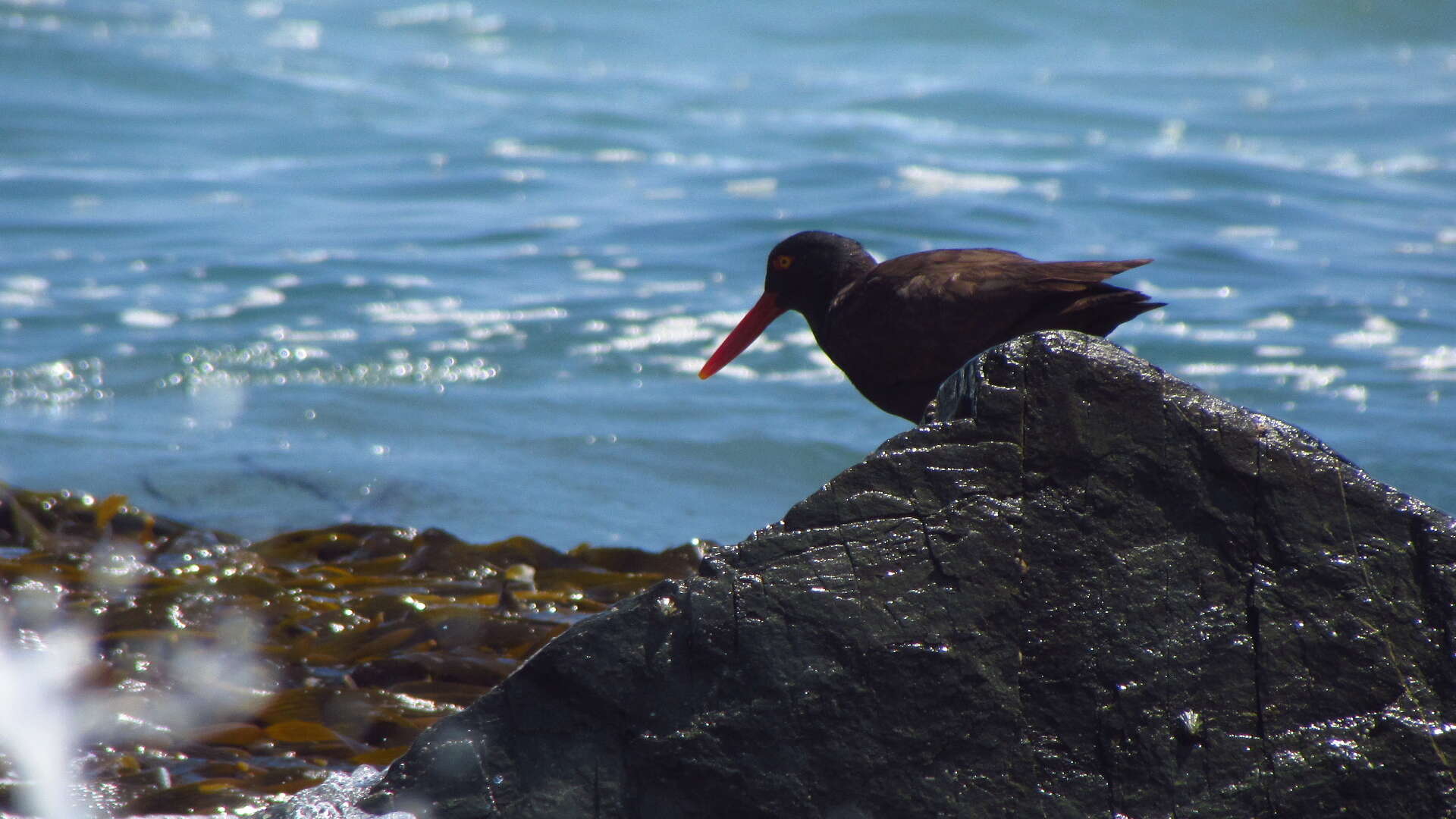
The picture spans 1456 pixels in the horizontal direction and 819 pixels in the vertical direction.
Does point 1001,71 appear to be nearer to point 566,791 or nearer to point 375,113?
point 375,113

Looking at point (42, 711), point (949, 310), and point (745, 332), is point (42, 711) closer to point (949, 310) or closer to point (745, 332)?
point (949, 310)

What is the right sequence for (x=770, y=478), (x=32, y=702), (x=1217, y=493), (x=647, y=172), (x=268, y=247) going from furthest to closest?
(x=647, y=172)
(x=268, y=247)
(x=770, y=478)
(x=32, y=702)
(x=1217, y=493)

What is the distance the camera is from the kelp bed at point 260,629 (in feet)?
9.23

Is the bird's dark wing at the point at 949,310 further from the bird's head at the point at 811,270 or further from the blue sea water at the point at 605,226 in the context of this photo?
the blue sea water at the point at 605,226

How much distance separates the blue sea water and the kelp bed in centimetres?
67

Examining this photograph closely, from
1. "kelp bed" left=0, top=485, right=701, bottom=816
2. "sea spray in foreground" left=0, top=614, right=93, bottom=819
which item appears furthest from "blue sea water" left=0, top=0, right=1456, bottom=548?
"sea spray in foreground" left=0, top=614, right=93, bottom=819

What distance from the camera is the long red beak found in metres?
4.46

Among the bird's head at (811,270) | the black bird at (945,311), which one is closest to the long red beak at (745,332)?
the bird's head at (811,270)

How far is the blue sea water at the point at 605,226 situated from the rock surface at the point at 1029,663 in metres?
3.11

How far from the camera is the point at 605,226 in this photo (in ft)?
35.8

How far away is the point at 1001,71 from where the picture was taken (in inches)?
751

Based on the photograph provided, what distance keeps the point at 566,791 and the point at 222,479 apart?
155 inches

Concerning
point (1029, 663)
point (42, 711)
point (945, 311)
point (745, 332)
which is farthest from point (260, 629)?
point (1029, 663)

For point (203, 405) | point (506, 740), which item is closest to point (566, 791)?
point (506, 740)
